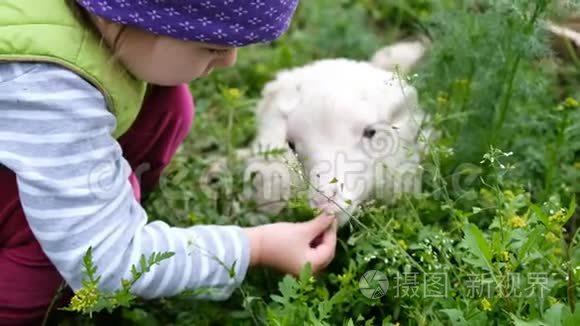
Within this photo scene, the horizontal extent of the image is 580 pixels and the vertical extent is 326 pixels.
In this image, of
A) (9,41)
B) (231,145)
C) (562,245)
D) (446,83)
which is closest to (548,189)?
(446,83)

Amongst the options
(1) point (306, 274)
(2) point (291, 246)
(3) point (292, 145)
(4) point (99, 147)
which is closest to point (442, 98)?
(3) point (292, 145)

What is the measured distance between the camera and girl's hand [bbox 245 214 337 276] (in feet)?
5.71

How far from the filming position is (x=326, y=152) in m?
1.93

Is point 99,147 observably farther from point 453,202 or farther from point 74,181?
point 453,202

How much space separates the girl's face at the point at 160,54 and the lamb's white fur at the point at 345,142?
29 cm

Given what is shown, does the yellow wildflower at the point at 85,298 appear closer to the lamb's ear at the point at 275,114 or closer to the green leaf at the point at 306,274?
the green leaf at the point at 306,274

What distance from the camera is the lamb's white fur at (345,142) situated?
1.91 m

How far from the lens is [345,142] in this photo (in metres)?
1.96

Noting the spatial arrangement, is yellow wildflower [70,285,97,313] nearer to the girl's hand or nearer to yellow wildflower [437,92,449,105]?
the girl's hand

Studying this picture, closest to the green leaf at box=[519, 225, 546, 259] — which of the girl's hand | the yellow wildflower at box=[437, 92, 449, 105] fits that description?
the girl's hand

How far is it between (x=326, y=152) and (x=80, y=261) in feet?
1.86

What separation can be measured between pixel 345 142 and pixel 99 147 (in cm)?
56

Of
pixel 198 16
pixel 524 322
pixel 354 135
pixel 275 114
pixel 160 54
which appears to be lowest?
pixel 275 114

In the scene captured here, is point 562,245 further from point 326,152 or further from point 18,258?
point 18,258
